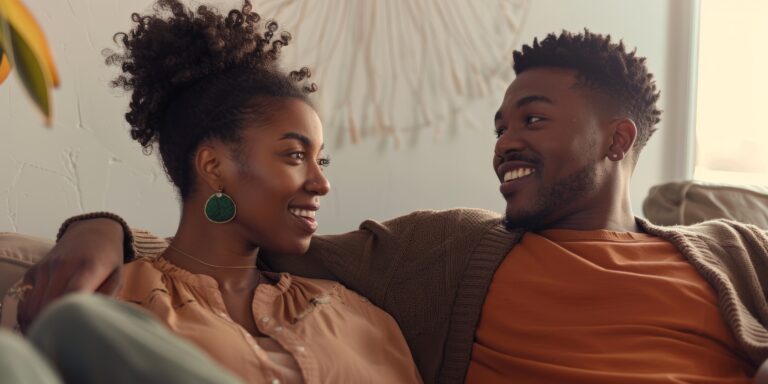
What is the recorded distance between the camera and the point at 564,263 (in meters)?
1.51

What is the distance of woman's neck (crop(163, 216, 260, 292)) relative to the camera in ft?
4.55

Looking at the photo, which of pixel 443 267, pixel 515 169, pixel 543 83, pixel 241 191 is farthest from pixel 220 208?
pixel 543 83

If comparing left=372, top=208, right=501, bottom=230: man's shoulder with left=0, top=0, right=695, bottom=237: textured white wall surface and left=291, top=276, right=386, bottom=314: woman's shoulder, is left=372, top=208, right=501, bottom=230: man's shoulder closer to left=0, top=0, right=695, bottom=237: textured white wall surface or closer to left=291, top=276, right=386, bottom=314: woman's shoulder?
Answer: left=291, top=276, right=386, bottom=314: woman's shoulder

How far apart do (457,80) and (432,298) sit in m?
0.82

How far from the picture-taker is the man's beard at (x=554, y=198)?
1.59 meters

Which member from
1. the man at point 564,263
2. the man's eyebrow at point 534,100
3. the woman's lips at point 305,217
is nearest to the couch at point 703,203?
the man at point 564,263

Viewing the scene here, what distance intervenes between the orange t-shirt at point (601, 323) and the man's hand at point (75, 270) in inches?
24.2

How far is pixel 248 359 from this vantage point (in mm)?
1233

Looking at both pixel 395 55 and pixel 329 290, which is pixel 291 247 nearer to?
pixel 329 290

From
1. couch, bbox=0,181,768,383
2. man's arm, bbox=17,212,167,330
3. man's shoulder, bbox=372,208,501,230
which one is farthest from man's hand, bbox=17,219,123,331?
couch, bbox=0,181,768,383

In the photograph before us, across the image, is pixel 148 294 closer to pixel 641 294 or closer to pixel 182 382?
pixel 182 382

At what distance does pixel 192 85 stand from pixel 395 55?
77cm

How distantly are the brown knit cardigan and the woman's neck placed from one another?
0.19 ft

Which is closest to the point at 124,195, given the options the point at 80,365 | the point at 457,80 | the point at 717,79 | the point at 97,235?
the point at 97,235
